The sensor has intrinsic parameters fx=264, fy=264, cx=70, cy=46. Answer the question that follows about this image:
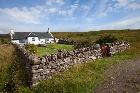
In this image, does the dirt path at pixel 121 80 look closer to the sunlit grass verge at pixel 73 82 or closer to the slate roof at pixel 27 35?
the sunlit grass verge at pixel 73 82

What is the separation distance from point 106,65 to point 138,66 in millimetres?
2568

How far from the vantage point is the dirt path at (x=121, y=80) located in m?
14.7

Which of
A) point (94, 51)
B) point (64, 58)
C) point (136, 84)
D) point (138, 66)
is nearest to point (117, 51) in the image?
point (94, 51)

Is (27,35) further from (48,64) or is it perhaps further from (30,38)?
(48,64)

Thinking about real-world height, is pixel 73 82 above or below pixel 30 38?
above

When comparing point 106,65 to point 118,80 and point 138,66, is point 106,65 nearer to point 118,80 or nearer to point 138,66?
point 138,66

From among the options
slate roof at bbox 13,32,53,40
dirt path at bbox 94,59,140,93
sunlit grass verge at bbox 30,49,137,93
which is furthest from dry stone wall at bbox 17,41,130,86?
slate roof at bbox 13,32,53,40

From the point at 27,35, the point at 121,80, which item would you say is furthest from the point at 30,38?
the point at 121,80

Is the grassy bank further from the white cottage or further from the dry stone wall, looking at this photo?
the white cottage

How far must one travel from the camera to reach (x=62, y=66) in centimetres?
1847

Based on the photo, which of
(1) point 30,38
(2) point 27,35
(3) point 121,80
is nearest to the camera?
(3) point 121,80

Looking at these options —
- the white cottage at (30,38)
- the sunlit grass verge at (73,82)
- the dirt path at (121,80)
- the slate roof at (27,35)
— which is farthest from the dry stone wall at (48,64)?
the slate roof at (27,35)

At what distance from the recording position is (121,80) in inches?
655

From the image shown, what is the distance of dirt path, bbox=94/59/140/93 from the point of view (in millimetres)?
14672
